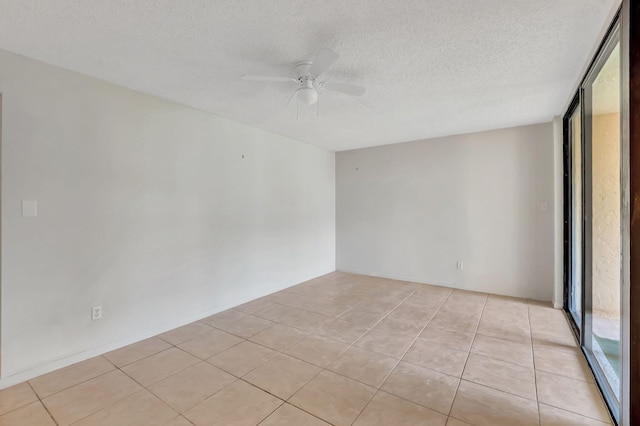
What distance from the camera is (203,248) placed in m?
3.39

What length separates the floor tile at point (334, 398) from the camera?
1.79 meters

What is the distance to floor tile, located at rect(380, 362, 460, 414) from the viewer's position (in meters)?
1.90

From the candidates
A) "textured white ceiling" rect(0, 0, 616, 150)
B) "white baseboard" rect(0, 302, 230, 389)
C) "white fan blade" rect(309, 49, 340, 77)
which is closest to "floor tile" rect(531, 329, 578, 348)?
"textured white ceiling" rect(0, 0, 616, 150)

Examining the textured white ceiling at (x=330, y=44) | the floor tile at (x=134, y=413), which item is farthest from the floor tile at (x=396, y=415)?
the textured white ceiling at (x=330, y=44)

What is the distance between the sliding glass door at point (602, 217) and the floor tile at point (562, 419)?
191 millimetres

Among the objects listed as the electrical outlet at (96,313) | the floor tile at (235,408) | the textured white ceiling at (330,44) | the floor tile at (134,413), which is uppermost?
the textured white ceiling at (330,44)

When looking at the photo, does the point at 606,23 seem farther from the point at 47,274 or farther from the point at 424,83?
the point at 47,274

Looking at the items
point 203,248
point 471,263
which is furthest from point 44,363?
point 471,263

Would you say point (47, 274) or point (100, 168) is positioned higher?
point (100, 168)

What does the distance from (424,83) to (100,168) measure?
119 inches

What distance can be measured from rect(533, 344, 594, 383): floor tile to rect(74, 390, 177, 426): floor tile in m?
2.80

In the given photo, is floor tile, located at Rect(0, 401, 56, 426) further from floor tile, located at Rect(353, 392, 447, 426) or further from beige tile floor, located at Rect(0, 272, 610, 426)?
floor tile, located at Rect(353, 392, 447, 426)

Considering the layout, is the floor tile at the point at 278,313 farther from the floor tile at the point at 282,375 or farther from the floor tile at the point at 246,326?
the floor tile at the point at 282,375

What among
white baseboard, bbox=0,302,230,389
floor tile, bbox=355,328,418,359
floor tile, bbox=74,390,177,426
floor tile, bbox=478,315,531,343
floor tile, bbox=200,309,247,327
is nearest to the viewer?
floor tile, bbox=74,390,177,426
